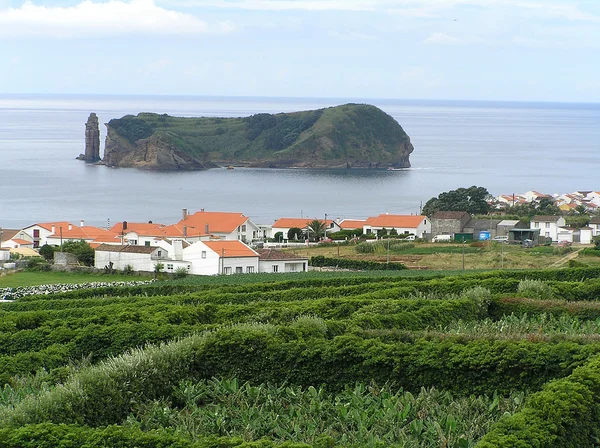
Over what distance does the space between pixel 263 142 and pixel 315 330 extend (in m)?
165

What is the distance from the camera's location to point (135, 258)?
145 ft

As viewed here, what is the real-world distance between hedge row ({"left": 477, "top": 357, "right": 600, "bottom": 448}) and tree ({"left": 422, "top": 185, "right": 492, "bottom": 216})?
68.9 m

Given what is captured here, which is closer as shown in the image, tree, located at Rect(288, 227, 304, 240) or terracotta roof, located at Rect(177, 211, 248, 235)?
terracotta roof, located at Rect(177, 211, 248, 235)

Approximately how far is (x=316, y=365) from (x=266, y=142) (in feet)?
546

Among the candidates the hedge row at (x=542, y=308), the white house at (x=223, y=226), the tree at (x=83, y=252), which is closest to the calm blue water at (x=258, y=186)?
the white house at (x=223, y=226)

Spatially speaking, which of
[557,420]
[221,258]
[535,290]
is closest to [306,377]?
[557,420]

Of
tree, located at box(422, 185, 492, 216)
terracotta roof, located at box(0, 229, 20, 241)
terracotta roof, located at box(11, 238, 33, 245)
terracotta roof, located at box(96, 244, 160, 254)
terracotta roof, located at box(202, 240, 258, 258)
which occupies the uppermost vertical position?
tree, located at box(422, 185, 492, 216)

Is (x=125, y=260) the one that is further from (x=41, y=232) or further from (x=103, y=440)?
(x=103, y=440)

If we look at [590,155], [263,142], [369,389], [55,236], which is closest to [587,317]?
[369,389]

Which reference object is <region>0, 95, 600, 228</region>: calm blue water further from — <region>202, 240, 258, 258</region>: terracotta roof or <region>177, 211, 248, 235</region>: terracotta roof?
<region>202, 240, 258, 258</region>: terracotta roof

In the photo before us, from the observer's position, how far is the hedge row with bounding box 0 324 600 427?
12086 mm

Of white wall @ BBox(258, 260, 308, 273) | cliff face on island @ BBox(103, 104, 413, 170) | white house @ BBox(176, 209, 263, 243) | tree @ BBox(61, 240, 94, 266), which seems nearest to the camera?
white wall @ BBox(258, 260, 308, 273)

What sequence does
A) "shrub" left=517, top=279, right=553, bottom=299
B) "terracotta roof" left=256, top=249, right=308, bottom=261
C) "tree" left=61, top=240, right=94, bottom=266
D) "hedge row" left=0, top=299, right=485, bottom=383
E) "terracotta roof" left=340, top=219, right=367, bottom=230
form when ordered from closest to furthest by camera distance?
"hedge row" left=0, top=299, right=485, bottom=383
"shrub" left=517, top=279, right=553, bottom=299
"terracotta roof" left=256, top=249, right=308, bottom=261
"tree" left=61, top=240, right=94, bottom=266
"terracotta roof" left=340, top=219, right=367, bottom=230

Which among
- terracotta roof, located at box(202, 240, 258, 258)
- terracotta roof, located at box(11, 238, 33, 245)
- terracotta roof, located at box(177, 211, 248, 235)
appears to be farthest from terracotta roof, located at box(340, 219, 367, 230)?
terracotta roof, located at box(202, 240, 258, 258)
